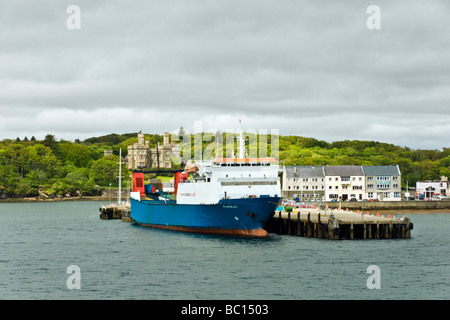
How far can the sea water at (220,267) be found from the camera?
37.7 metres

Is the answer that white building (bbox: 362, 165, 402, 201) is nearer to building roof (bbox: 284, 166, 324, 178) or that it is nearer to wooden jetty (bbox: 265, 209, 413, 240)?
building roof (bbox: 284, 166, 324, 178)

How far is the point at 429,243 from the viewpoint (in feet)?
188

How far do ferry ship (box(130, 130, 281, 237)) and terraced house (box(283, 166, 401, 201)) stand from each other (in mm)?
57992

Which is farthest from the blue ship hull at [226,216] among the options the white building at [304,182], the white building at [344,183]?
the white building at [344,183]

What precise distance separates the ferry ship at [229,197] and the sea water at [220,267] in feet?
5.31

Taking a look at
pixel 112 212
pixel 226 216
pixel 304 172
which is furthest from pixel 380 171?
pixel 226 216

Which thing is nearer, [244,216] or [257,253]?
[257,253]

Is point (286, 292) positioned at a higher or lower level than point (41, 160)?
lower

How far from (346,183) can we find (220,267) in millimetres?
82662
